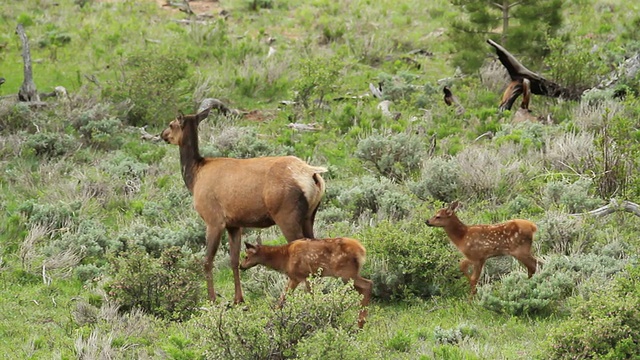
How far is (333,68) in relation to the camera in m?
18.9

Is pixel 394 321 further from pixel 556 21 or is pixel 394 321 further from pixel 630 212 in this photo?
pixel 556 21

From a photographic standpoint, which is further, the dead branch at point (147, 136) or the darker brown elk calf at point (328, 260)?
the dead branch at point (147, 136)

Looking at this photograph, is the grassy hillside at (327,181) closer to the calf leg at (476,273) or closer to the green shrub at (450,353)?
the green shrub at (450,353)

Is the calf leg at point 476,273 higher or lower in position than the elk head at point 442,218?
lower

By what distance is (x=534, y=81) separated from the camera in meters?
18.2

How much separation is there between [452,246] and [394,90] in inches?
321

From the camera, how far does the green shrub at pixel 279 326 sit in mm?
8477

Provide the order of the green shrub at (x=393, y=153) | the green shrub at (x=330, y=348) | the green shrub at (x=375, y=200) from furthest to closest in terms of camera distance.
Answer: the green shrub at (x=393, y=153) < the green shrub at (x=375, y=200) < the green shrub at (x=330, y=348)

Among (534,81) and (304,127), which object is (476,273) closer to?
(304,127)

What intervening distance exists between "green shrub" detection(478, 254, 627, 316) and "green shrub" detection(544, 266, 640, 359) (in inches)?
46.8

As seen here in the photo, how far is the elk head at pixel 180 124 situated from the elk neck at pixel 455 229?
10.2ft

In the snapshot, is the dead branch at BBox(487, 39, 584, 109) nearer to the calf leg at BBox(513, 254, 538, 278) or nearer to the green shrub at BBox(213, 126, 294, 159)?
the green shrub at BBox(213, 126, 294, 159)

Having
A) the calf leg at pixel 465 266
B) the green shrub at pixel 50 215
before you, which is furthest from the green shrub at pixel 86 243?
the calf leg at pixel 465 266

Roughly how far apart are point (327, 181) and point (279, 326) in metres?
6.70
